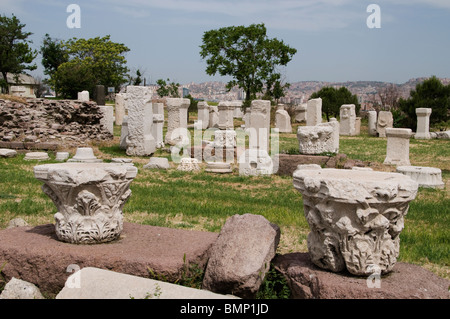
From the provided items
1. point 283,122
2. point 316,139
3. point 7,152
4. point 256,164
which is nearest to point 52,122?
point 7,152

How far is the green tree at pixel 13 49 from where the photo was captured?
3691cm

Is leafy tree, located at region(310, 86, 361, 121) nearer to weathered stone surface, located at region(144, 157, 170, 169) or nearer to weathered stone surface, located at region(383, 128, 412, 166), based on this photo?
weathered stone surface, located at region(383, 128, 412, 166)

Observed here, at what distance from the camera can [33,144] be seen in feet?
45.9

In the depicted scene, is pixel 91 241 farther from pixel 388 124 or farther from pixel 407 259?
pixel 388 124

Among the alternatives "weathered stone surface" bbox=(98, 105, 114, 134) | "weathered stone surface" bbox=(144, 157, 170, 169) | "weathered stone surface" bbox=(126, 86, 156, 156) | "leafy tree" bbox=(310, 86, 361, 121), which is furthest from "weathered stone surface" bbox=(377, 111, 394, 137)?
"weathered stone surface" bbox=(144, 157, 170, 169)

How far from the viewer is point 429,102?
25.4m

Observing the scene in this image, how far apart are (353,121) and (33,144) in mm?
16755

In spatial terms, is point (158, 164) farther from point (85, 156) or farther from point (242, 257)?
point (242, 257)

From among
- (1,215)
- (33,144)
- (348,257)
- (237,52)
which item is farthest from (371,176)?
(237,52)

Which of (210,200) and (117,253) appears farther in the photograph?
(210,200)

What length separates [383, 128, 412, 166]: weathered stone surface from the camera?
44.3ft

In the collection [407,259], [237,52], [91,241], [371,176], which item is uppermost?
[237,52]

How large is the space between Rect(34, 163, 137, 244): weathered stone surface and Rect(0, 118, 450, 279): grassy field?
1.79 metres
